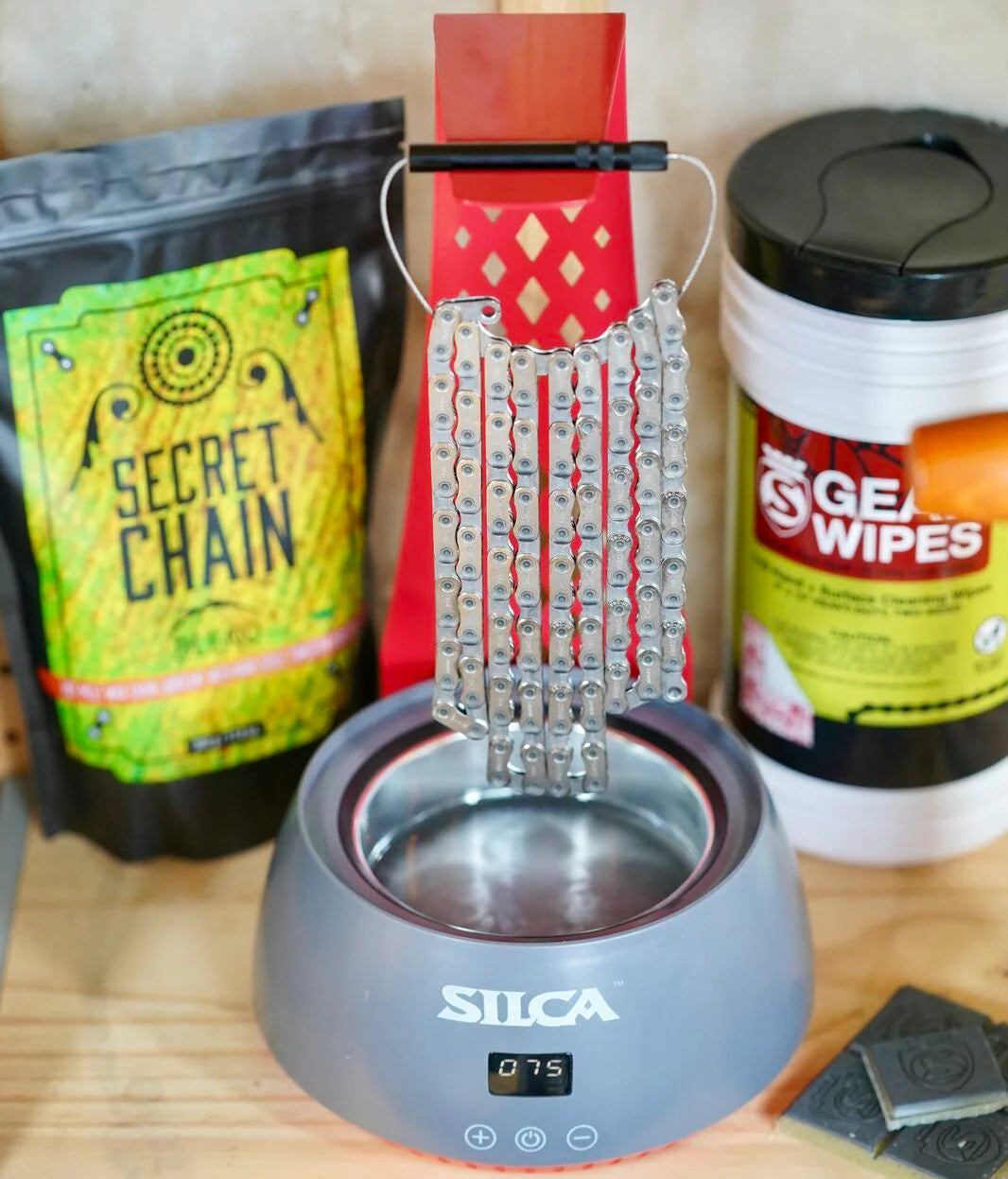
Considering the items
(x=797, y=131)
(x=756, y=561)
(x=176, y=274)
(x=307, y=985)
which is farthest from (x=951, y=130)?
(x=307, y=985)

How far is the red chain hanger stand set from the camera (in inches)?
25.4

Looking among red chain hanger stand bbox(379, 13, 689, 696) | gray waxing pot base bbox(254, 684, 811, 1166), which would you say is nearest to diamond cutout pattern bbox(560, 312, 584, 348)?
red chain hanger stand bbox(379, 13, 689, 696)

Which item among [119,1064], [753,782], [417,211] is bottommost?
[119,1064]

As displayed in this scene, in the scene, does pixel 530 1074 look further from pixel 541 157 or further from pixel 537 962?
pixel 541 157

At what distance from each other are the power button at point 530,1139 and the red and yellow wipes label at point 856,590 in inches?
8.7

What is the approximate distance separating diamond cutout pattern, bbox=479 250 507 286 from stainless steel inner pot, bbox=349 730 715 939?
184 mm

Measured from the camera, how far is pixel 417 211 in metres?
0.76

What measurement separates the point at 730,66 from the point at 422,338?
179 mm

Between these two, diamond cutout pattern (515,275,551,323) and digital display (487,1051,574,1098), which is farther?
diamond cutout pattern (515,275,551,323)

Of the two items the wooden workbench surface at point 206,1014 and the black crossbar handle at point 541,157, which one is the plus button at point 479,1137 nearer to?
the wooden workbench surface at point 206,1014

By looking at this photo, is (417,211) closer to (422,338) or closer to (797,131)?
(422,338)

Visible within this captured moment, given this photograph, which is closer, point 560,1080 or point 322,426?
point 560,1080

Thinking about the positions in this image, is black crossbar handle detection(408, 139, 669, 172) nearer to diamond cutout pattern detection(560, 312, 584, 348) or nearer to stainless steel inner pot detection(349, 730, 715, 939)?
diamond cutout pattern detection(560, 312, 584, 348)

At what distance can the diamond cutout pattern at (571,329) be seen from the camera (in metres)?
0.70
